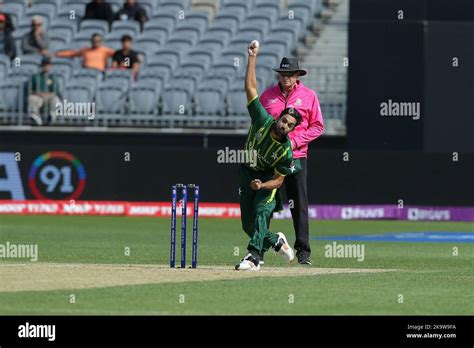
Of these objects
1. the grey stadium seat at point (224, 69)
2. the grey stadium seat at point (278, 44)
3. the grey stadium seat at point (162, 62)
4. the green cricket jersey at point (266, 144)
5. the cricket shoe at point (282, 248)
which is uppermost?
the grey stadium seat at point (278, 44)

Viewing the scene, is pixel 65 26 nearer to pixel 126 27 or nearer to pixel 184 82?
pixel 126 27

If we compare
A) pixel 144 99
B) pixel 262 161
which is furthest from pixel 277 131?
pixel 144 99

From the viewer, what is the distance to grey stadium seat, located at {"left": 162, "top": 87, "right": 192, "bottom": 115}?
100 ft

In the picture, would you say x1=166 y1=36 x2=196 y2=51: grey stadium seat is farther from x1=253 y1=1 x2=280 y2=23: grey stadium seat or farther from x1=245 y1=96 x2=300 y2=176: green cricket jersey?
x1=245 y1=96 x2=300 y2=176: green cricket jersey

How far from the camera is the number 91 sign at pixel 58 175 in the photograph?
28.7 metres

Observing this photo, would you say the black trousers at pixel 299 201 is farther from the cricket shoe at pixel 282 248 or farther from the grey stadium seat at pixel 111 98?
the grey stadium seat at pixel 111 98

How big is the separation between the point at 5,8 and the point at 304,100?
19.1 metres

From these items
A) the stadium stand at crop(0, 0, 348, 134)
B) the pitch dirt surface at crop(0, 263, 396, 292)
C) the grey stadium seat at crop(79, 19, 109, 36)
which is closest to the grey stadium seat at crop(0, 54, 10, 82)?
the stadium stand at crop(0, 0, 348, 134)

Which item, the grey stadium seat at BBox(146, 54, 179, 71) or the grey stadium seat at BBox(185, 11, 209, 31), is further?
the grey stadium seat at BBox(185, 11, 209, 31)

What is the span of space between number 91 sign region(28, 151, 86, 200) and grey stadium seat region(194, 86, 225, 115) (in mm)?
3183

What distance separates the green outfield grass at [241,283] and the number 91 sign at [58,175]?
3427mm

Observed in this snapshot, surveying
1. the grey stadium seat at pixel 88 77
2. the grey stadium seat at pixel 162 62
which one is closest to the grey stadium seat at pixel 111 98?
the grey stadium seat at pixel 88 77

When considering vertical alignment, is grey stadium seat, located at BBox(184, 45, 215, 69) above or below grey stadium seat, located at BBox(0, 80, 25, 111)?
above
